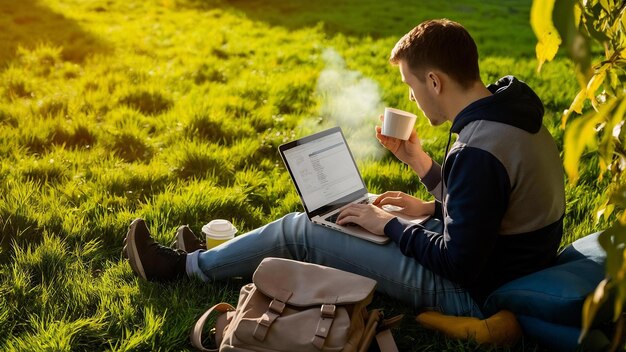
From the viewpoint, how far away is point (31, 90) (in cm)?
637

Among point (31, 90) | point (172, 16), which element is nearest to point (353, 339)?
point (31, 90)

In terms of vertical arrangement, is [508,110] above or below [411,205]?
above

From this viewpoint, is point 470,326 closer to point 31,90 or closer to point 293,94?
point 293,94

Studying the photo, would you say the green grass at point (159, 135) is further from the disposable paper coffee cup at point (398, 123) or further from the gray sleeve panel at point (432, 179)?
the disposable paper coffee cup at point (398, 123)

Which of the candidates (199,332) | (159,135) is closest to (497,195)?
(199,332)

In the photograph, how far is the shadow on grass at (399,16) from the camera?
31.7 ft

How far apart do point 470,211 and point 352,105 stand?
3.81 m

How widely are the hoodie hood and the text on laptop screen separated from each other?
2.80 feet

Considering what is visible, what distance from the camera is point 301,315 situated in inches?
107

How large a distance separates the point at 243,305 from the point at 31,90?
14.2 feet

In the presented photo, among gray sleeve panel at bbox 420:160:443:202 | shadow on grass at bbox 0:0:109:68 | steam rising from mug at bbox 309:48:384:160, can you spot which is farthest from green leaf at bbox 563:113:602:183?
shadow on grass at bbox 0:0:109:68

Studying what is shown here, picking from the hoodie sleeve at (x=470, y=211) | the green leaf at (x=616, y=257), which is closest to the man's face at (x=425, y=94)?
the hoodie sleeve at (x=470, y=211)

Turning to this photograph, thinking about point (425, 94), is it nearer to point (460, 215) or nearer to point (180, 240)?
point (460, 215)

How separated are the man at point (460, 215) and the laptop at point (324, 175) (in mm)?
115
